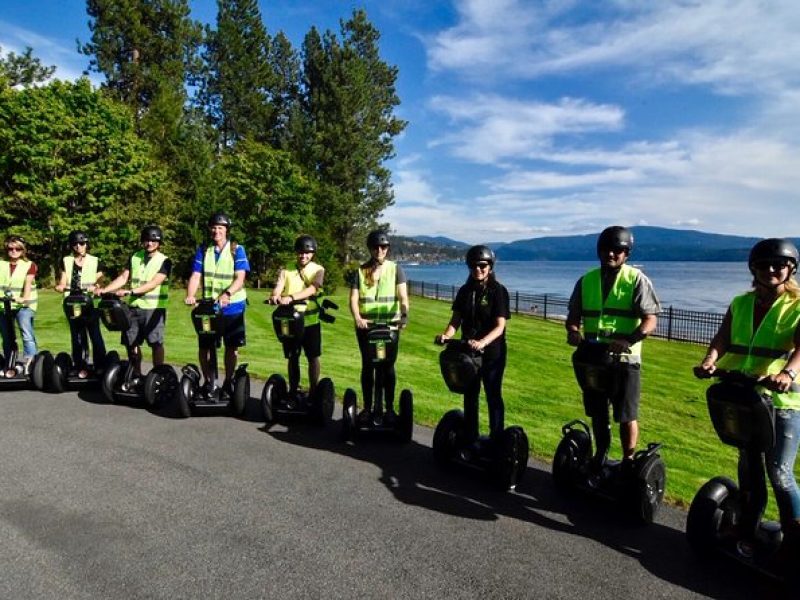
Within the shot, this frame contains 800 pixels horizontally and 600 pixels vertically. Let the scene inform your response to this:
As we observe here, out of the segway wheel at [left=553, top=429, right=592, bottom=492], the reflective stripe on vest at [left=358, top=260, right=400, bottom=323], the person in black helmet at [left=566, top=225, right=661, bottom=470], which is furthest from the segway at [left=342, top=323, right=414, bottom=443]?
the person in black helmet at [left=566, top=225, right=661, bottom=470]

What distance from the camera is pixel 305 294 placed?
6.19 metres

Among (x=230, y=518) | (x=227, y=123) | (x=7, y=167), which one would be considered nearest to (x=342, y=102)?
(x=227, y=123)

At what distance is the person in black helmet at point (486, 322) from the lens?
16.2ft

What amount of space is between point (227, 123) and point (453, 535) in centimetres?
4874

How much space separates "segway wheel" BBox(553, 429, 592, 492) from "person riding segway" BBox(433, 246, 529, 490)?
282 millimetres

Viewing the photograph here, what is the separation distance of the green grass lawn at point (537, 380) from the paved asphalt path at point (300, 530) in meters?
1.35

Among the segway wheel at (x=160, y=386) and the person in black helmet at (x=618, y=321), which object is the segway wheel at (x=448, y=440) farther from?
the segway wheel at (x=160, y=386)

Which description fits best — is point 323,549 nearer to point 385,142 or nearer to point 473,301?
point 473,301

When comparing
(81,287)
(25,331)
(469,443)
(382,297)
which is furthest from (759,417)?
(25,331)

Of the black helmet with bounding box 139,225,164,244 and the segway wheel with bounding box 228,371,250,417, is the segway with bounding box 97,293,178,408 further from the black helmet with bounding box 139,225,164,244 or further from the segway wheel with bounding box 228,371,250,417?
the segway wheel with bounding box 228,371,250,417

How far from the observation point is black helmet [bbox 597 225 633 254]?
13.8 feet

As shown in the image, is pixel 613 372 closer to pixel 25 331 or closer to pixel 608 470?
pixel 608 470

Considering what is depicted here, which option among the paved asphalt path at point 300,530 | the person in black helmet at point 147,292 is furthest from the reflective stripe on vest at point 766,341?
the person in black helmet at point 147,292

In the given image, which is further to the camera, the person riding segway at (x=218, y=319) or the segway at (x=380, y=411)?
the person riding segway at (x=218, y=319)
